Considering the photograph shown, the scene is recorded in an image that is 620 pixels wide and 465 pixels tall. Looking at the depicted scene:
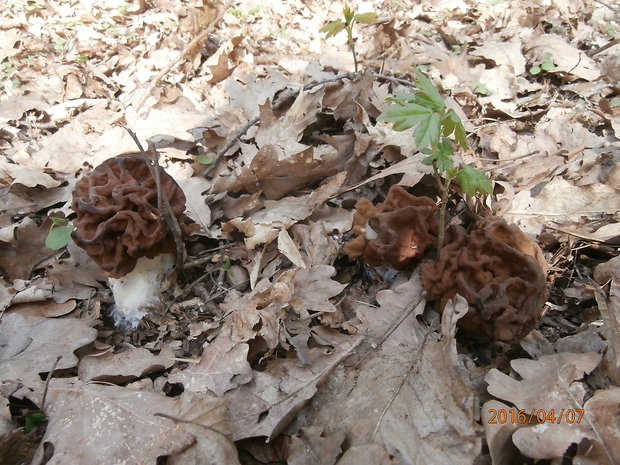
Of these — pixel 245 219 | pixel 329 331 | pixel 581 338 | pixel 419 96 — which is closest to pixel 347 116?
pixel 245 219

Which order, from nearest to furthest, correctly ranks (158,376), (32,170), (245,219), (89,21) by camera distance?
(158,376), (245,219), (32,170), (89,21)

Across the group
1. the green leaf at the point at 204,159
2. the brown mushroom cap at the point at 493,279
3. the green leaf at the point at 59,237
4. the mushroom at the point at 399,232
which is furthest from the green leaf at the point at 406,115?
the green leaf at the point at 204,159

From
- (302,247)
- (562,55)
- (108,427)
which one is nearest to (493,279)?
(302,247)

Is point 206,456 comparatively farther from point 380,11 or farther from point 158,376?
point 380,11

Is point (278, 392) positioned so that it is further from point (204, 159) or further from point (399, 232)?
point (204, 159)

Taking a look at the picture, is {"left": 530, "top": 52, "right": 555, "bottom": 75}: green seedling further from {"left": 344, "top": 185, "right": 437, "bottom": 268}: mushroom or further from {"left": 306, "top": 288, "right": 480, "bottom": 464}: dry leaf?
{"left": 306, "top": 288, "right": 480, "bottom": 464}: dry leaf
